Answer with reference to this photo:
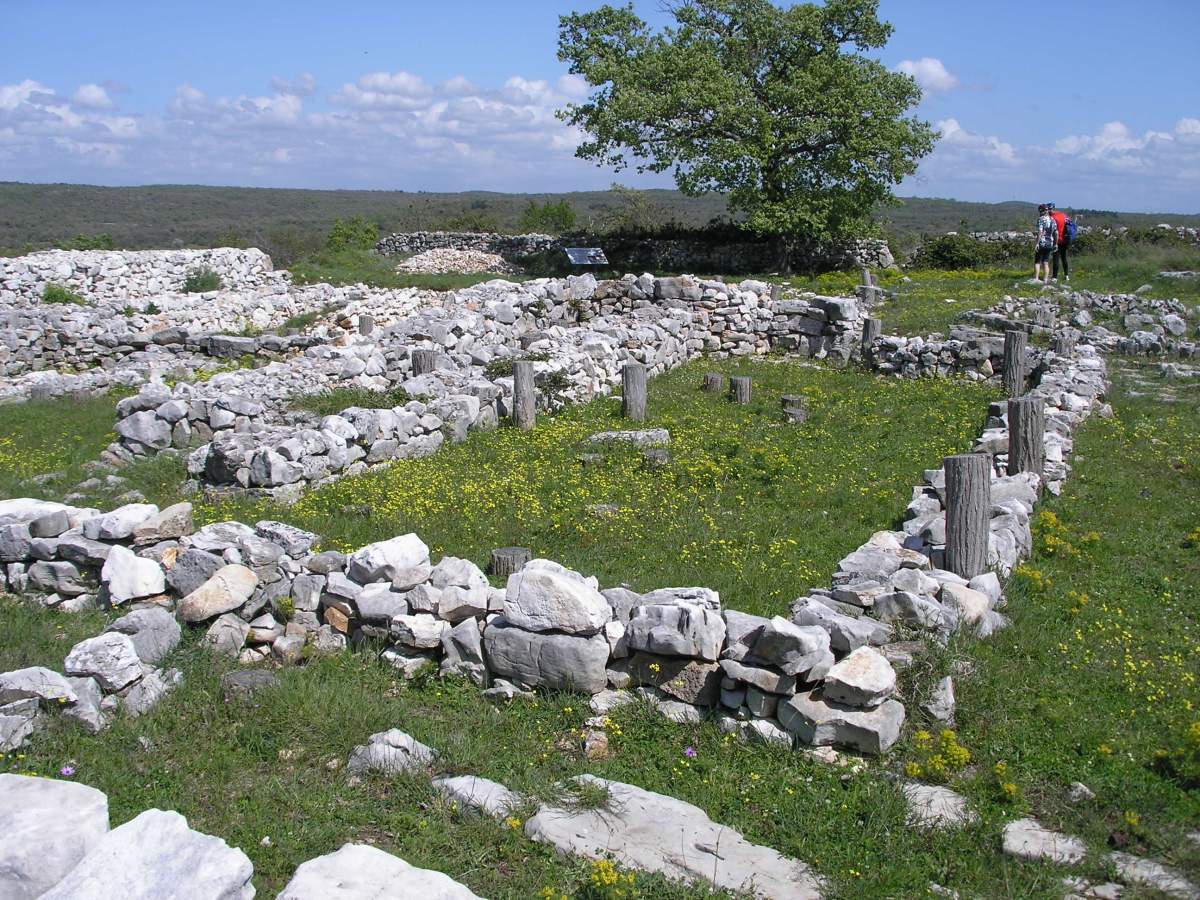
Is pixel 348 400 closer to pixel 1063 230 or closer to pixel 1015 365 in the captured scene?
pixel 1015 365

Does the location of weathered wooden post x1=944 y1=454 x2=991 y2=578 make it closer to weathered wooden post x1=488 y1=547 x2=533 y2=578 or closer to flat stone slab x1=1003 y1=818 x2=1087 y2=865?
flat stone slab x1=1003 y1=818 x2=1087 y2=865

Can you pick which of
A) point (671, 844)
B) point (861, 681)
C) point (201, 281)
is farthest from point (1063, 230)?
point (671, 844)

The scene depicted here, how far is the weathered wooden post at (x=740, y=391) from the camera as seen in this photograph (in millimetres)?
15698

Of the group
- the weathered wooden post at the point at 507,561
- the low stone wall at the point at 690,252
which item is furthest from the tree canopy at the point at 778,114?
the weathered wooden post at the point at 507,561

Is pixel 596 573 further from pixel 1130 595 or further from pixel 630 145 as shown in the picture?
pixel 630 145

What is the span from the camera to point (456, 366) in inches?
609

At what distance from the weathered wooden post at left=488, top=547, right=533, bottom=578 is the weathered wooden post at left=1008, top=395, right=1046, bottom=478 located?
19.5 feet

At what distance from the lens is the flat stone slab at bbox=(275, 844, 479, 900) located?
12.5 feet

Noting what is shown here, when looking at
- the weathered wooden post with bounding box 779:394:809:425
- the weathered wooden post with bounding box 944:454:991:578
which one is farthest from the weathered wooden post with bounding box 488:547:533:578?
the weathered wooden post with bounding box 779:394:809:425

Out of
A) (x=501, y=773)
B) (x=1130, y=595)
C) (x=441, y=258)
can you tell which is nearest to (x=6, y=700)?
(x=501, y=773)

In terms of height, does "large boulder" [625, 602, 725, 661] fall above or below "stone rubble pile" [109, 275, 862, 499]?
below

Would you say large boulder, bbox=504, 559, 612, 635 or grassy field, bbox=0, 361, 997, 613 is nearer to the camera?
large boulder, bbox=504, 559, 612, 635

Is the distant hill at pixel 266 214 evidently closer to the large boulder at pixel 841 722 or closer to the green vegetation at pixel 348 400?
the green vegetation at pixel 348 400

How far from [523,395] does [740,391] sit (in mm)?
3951
